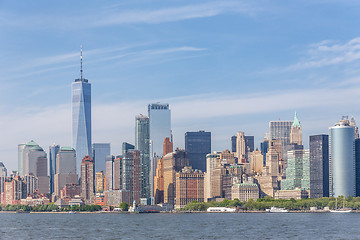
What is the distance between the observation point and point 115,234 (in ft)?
493

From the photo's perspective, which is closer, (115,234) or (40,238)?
(40,238)

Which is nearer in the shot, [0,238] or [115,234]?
[0,238]

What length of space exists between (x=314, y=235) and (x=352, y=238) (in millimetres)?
11239

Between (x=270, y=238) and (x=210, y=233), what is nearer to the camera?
(x=270, y=238)

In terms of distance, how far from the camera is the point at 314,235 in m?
146

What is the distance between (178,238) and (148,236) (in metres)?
8.74

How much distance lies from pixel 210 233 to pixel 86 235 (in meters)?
27.1

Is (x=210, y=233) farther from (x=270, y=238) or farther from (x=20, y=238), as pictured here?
(x=20, y=238)

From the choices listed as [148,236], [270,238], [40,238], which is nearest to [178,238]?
[148,236]

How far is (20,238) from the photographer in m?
138

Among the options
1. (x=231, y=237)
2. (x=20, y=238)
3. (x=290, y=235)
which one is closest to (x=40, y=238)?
(x=20, y=238)

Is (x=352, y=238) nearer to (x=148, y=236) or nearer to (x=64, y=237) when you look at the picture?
(x=148, y=236)

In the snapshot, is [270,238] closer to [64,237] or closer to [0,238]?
[64,237]

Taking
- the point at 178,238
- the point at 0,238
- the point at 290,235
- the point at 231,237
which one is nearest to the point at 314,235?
the point at 290,235
